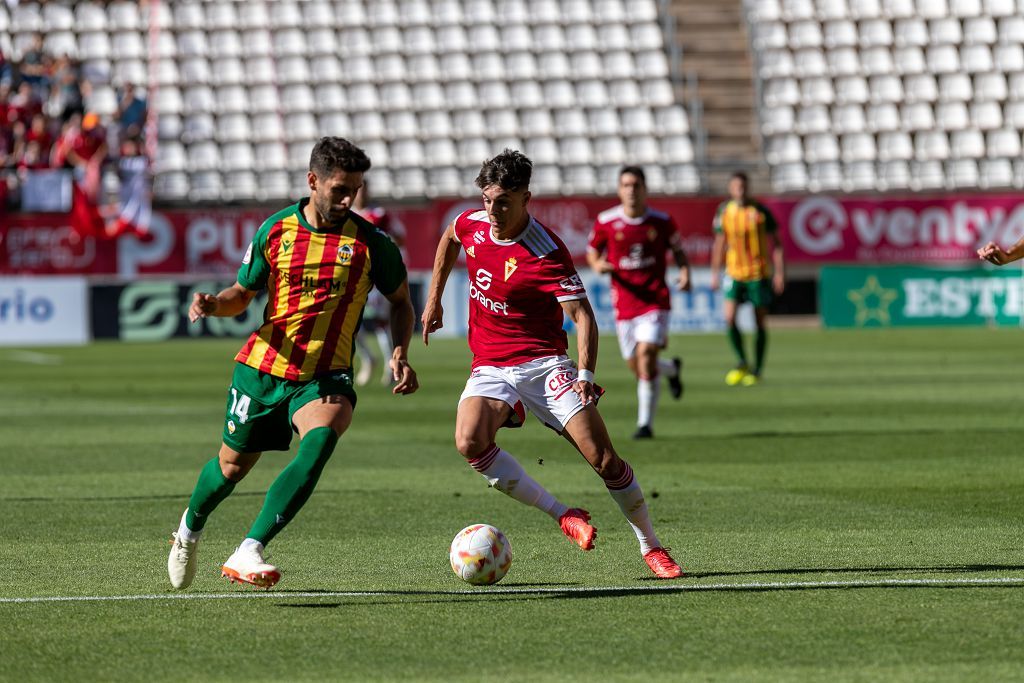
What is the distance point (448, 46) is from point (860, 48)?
8623mm

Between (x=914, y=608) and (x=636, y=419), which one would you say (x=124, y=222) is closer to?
(x=636, y=419)

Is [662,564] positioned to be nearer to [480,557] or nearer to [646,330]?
[480,557]

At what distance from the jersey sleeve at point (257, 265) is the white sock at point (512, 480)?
128cm

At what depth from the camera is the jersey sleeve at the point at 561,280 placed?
738cm

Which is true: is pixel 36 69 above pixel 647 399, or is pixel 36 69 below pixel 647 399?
above

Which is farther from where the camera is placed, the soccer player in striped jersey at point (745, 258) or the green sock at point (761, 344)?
the green sock at point (761, 344)

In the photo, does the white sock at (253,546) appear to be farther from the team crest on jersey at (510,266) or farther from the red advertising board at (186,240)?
the red advertising board at (186,240)

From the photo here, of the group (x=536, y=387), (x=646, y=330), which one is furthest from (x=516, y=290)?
(x=646, y=330)

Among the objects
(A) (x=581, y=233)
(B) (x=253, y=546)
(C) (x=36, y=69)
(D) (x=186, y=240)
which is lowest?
(B) (x=253, y=546)

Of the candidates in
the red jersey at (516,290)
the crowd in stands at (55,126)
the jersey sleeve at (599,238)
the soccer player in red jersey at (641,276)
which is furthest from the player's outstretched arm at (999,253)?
the crowd in stands at (55,126)

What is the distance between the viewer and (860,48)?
118 feet

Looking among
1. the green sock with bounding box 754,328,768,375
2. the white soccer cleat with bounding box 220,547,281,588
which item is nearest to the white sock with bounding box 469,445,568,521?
the white soccer cleat with bounding box 220,547,281,588

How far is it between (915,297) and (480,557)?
25371 mm

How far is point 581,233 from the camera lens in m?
30.9
